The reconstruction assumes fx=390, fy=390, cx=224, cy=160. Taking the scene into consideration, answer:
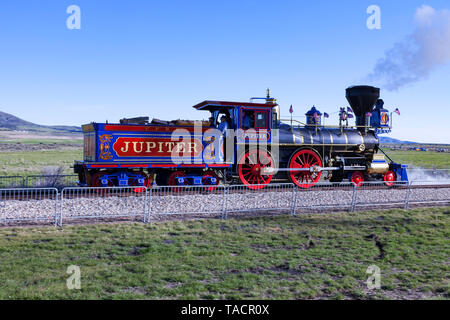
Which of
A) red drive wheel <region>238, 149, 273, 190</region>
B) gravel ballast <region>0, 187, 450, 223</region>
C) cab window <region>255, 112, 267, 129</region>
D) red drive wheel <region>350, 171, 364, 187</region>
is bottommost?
gravel ballast <region>0, 187, 450, 223</region>

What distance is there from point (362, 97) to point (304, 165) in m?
4.38

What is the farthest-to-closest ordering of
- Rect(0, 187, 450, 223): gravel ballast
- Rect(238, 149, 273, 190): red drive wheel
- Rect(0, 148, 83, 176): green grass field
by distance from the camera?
Rect(0, 148, 83, 176): green grass field → Rect(238, 149, 273, 190): red drive wheel → Rect(0, 187, 450, 223): gravel ballast

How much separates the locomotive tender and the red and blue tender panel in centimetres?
3

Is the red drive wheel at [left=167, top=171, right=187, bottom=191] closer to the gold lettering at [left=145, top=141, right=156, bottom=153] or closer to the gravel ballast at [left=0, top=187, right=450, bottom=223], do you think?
the gravel ballast at [left=0, top=187, right=450, bottom=223]

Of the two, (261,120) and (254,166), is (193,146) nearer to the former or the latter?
(254,166)

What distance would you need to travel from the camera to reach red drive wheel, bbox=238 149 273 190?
1593 centimetres

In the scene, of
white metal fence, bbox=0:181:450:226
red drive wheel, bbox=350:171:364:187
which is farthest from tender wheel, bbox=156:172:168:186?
red drive wheel, bbox=350:171:364:187

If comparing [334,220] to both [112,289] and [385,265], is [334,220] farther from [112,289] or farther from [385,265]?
[112,289]

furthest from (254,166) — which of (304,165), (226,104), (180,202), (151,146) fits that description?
(180,202)

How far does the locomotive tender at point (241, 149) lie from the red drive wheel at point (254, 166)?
41 mm

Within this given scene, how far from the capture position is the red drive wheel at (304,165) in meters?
16.8

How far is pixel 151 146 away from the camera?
1424cm

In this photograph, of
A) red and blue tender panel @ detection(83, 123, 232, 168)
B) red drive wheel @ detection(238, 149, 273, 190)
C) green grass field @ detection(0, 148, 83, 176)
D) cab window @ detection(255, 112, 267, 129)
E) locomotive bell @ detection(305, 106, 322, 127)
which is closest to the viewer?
red and blue tender panel @ detection(83, 123, 232, 168)

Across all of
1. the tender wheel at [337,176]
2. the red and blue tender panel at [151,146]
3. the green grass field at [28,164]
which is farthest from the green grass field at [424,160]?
the green grass field at [28,164]
